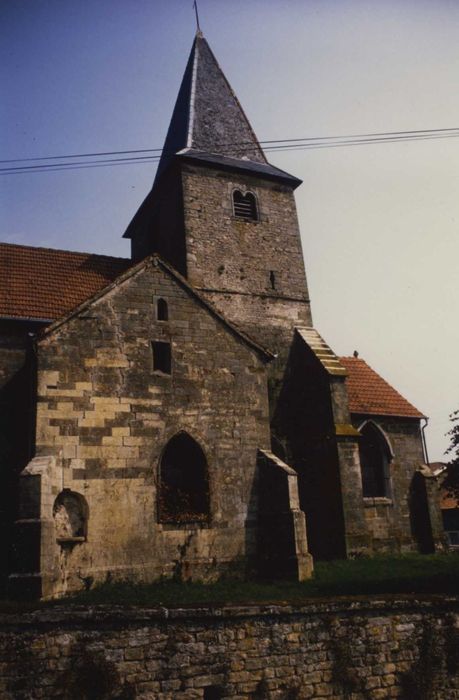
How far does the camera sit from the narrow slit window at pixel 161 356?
14.7 m

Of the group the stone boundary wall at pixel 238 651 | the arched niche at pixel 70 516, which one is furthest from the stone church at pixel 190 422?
the stone boundary wall at pixel 238 651

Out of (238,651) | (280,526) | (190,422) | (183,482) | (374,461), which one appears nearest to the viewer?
(238,651)

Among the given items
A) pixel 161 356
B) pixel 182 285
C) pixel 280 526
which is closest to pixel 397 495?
pixel 280 526

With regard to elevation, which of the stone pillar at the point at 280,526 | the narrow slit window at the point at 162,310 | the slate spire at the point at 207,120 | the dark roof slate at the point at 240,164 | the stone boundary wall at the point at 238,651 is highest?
the slate spire at the point at 207,120

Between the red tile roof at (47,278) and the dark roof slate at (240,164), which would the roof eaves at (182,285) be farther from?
the dark roof slate at (240,164)

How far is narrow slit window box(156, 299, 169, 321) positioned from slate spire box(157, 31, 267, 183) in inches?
362

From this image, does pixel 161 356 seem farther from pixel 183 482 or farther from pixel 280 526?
pixel 280 526

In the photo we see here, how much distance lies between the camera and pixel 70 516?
1258 centimetres

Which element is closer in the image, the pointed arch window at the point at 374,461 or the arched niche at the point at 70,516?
the arched niche at the point at 70,516

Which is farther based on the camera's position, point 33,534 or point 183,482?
point 183,482

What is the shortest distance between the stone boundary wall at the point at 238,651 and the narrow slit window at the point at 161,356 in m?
7.01

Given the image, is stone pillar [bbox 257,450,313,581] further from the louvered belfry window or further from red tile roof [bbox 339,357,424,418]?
the louvered belfry window

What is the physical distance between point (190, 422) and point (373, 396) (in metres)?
9.26

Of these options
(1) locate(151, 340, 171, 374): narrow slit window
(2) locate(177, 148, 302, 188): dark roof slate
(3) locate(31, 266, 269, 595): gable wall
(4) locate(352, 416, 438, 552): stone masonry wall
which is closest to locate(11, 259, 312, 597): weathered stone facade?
(3) locate(31, 266, 269, 595): gable wall
